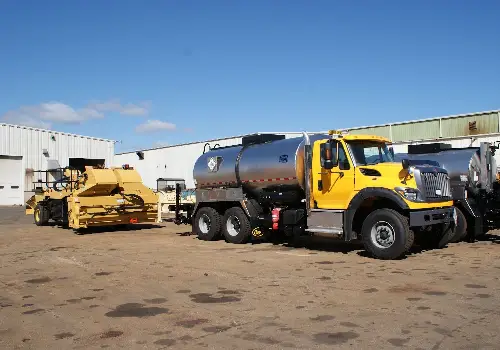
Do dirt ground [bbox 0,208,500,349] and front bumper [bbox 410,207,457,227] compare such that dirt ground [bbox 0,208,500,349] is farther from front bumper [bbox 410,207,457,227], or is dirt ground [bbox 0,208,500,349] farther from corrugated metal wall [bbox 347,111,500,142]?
corrugated metal wall [bbox 347,111,500,142]

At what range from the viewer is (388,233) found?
1090 cm

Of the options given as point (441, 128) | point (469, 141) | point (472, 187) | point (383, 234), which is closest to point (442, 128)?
point (441, 128)

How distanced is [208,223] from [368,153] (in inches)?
226

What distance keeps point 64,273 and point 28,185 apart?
1385 inches

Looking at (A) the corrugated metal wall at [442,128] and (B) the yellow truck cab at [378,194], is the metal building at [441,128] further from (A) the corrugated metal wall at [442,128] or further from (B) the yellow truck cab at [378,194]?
(B) the yellow truck cab at [378,194]

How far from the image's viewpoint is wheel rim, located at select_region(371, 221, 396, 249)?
426 inches

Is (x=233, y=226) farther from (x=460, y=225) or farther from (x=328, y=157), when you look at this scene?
(x=460, y=225)

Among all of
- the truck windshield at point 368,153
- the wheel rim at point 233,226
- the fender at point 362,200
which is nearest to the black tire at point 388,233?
the fender at point 362,200

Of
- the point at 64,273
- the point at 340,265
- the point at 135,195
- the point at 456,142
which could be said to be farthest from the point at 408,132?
the point at 64,273

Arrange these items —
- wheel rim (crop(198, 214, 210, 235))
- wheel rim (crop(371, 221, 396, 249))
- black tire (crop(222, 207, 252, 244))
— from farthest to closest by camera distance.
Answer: wheel rim (crop(198, 214, 210, 235)) → black tire (crop(222, 207, 252, 244)) → wheel rim (crop(371, 221, 396, 249))

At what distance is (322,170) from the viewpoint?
483 inches

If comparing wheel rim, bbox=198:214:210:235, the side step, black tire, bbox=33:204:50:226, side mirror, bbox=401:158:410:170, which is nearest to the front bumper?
side mirror, bbox=401:158:410:170

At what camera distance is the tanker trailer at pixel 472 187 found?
13648 mm

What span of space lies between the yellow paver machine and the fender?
9.40 metres
